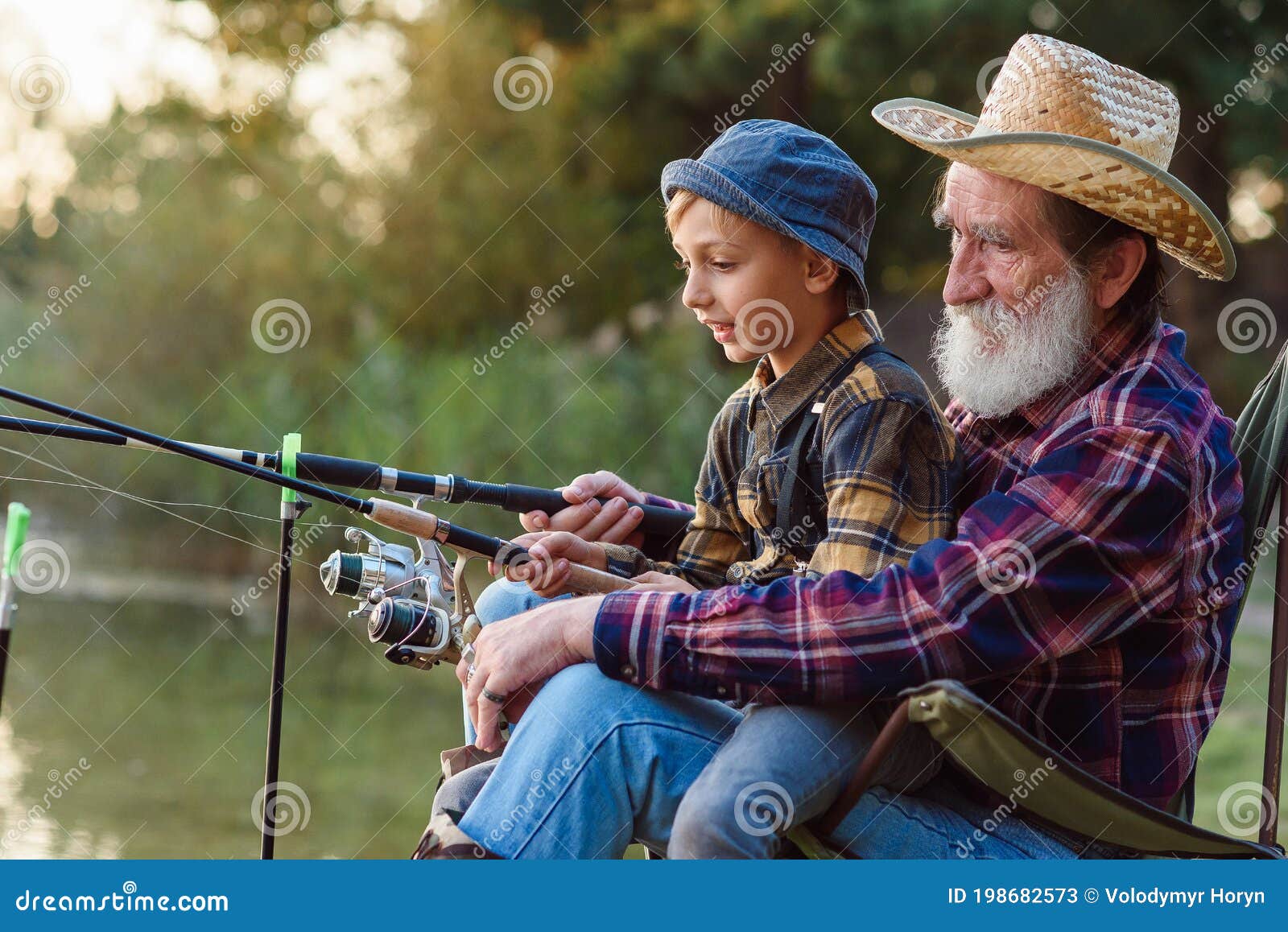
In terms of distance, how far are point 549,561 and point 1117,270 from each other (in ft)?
2.79

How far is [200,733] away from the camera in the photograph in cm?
610

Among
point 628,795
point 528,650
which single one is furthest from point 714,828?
point 528,650

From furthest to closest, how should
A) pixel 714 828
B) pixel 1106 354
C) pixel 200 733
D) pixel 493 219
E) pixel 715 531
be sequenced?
pixel 493 219 < pixel 200 733 < pixel 715 531 < pixel 1106 354 < pixel 714 828

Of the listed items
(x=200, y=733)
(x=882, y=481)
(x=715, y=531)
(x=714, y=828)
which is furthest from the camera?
(x=200, y=733)

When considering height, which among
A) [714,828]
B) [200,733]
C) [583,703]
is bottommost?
[714,828]

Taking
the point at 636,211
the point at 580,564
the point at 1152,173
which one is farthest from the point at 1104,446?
the point at 636,211

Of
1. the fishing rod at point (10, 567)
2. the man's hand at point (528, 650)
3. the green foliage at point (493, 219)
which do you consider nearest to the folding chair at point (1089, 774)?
the man's hand at point (528, 650)

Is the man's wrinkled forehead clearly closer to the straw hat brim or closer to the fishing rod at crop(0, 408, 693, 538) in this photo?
the straw hat brim

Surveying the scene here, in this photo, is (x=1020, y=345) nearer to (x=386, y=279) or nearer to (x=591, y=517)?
(x=591, y=517)

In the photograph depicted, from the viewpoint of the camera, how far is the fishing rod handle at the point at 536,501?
2.11m

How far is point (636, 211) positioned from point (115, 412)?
3.92 metres

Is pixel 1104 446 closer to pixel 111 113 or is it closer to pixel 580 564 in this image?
pixel 580 564

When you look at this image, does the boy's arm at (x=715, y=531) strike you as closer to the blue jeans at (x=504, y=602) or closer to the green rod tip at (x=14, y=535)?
the blue jeans at (x=504, y=602)
